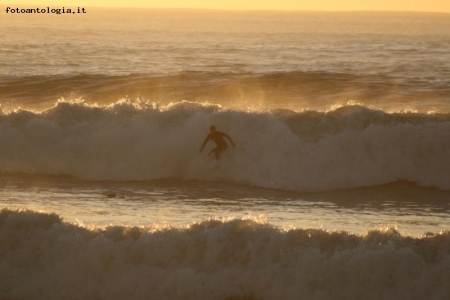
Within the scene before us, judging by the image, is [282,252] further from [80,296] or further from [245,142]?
[245,142]

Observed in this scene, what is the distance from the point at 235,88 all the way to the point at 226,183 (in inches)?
522

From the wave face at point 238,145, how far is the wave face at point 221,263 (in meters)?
6.74

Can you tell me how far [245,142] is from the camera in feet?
72.3

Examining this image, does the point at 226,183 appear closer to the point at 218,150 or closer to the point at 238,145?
the point at 218,150

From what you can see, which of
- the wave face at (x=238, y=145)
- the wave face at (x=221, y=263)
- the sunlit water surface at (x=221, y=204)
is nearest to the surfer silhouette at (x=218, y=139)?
the wave face at (x=238, y=145)

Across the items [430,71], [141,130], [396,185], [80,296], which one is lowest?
[80,296]

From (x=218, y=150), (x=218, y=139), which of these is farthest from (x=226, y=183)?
(x=218, y=139)

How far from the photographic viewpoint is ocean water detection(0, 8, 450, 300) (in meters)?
13.1

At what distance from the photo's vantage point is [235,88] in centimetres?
3362

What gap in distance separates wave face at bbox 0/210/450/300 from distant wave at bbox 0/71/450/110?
1557 centimetres

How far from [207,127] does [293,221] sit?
6.89 m

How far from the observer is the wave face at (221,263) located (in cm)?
1273

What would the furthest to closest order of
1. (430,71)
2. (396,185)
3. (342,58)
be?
(342,58) < (430,71) < (396,185)

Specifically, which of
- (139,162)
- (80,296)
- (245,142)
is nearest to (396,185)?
(245,142)
